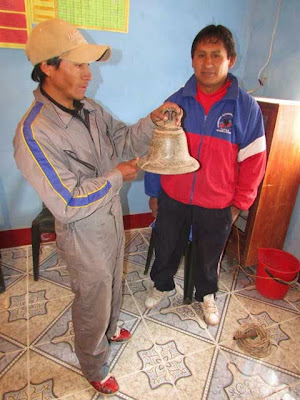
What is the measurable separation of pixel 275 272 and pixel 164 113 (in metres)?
1.38

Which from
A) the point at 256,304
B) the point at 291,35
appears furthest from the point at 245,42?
the point at 256,304

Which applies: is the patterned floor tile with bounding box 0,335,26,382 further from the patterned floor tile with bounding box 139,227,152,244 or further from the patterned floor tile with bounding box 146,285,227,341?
the patterned floor tile with bounding box 139,227,152,244

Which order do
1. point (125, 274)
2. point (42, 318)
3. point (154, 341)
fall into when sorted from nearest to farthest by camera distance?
point (154, 341)
point (42, 318)
point (125, 274)

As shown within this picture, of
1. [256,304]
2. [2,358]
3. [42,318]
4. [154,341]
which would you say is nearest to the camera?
[2,358]

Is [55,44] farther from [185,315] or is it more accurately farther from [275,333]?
[275,333]

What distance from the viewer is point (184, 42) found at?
2.23m

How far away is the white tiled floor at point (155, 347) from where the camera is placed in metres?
1.38

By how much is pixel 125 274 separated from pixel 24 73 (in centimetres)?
161

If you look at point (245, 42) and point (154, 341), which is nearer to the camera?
point (154, 341)

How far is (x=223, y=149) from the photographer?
4.58 ft

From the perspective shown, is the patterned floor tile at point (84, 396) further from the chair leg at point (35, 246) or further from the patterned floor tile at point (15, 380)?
the chair leg at point (35, 246)

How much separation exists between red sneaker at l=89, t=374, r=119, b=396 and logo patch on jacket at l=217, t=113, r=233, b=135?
4.31ft

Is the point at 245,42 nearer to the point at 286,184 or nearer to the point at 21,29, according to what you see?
the point at 286,184

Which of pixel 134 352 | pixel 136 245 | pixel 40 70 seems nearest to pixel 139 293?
pixel 134 352
